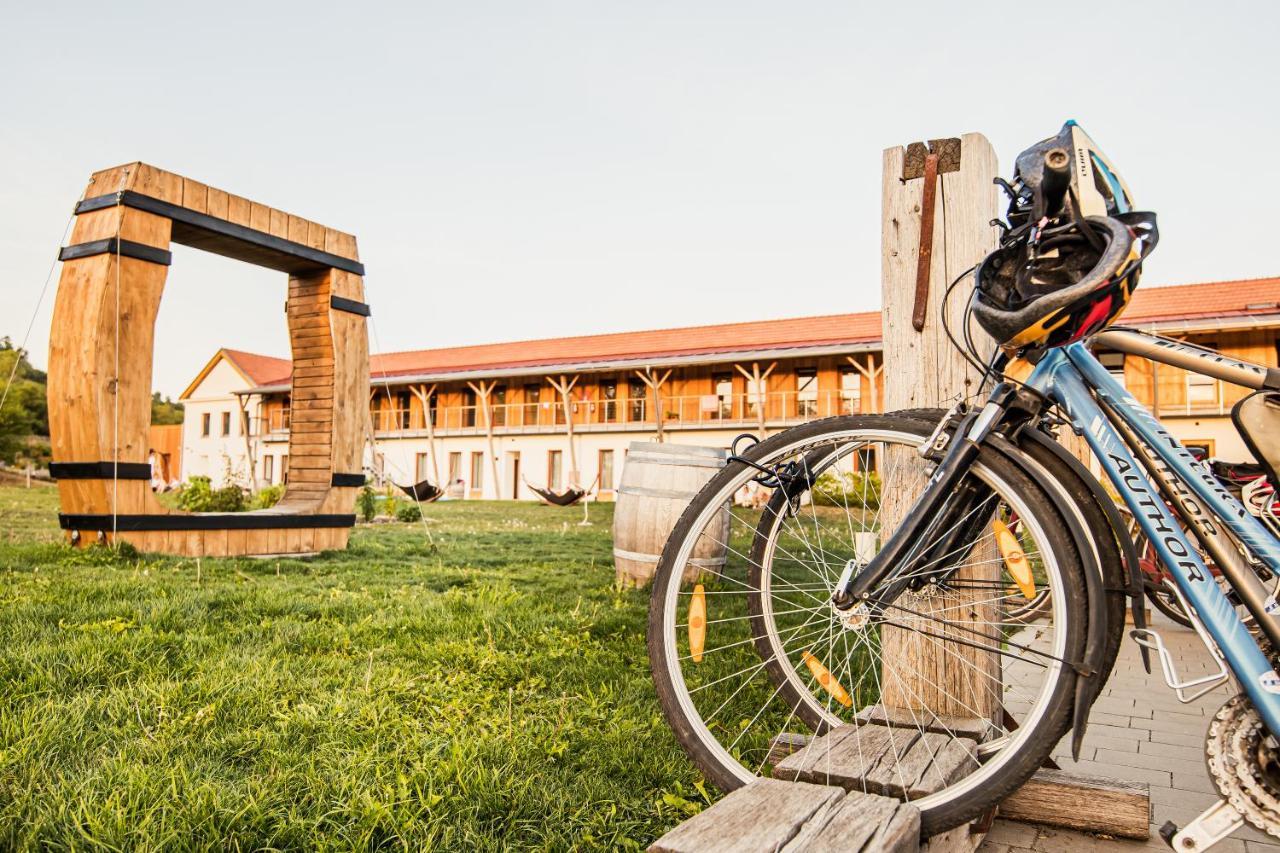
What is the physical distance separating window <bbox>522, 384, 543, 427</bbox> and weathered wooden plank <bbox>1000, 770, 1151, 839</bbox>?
98.2 ft

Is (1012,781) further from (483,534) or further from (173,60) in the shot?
(173,60)

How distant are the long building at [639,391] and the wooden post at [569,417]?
0.12 meters

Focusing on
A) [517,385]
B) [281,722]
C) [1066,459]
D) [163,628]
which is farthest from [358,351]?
[517,385]

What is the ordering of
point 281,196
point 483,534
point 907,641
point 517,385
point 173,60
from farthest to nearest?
point 517,385 → point 483,534 → point 173,60 → point 281,196 → point 907,641

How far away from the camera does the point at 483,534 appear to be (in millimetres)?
9719

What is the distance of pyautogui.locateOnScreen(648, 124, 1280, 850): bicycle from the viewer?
1383 mm

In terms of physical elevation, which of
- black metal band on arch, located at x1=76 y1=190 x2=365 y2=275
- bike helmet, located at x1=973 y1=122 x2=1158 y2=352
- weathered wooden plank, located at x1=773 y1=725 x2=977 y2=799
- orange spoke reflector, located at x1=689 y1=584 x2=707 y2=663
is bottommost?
weathered wooden plank, located at x1=773 y1=725 x2=977 y2=799

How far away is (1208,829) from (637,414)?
28671 mm

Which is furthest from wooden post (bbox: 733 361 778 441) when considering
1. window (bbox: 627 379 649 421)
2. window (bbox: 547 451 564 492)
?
window (bbox: 547 451 564 492)

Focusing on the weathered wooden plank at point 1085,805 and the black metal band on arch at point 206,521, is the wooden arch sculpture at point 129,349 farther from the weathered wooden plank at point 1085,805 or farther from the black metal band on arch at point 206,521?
the weathered wooden plank at point 1085,805

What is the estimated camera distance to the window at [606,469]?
2964cm

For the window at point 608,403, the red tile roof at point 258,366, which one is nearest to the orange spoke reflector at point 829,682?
the window at point 608,403

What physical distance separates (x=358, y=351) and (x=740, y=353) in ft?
66.8

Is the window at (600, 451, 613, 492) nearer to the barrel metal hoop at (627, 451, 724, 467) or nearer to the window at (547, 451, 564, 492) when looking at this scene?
the window at (547, 451, 564, 492)
